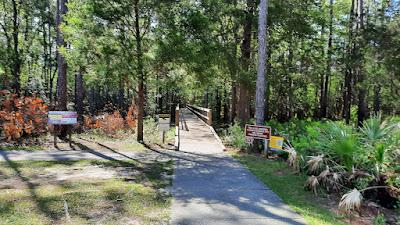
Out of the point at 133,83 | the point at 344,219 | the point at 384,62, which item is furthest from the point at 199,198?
the point at 384,62

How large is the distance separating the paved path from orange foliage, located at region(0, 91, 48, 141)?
19.6 ft

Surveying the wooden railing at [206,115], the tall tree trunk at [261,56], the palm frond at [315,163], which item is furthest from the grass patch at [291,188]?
the wooden railing at [206,115]

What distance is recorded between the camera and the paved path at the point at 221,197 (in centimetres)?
520

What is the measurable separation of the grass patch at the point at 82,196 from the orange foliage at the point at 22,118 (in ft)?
11.8

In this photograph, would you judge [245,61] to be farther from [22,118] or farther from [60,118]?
[22,118]

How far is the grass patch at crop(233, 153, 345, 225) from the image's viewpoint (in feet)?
17.8

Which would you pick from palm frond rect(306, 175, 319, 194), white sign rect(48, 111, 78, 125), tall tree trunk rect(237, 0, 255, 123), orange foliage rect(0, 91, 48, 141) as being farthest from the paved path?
orange foliage rect(0, 91, 48, 141)

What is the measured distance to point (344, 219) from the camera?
17.9 feet

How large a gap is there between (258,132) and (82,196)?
5.51 meters

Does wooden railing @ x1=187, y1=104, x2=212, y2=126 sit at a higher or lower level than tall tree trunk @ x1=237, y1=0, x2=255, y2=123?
lower

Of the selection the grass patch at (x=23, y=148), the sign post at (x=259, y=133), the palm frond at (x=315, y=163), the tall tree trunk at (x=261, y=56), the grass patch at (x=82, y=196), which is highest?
the tall tree trunk at (x=261, y=56)

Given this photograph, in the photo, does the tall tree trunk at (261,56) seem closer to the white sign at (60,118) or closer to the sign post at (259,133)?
the sign post at (259,133)

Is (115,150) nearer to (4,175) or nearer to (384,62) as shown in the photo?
(4,175)

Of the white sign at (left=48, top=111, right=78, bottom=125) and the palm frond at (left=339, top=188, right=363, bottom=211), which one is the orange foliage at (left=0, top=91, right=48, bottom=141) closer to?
the white sign at (left=48, top=111, right=78, bottom=125)
